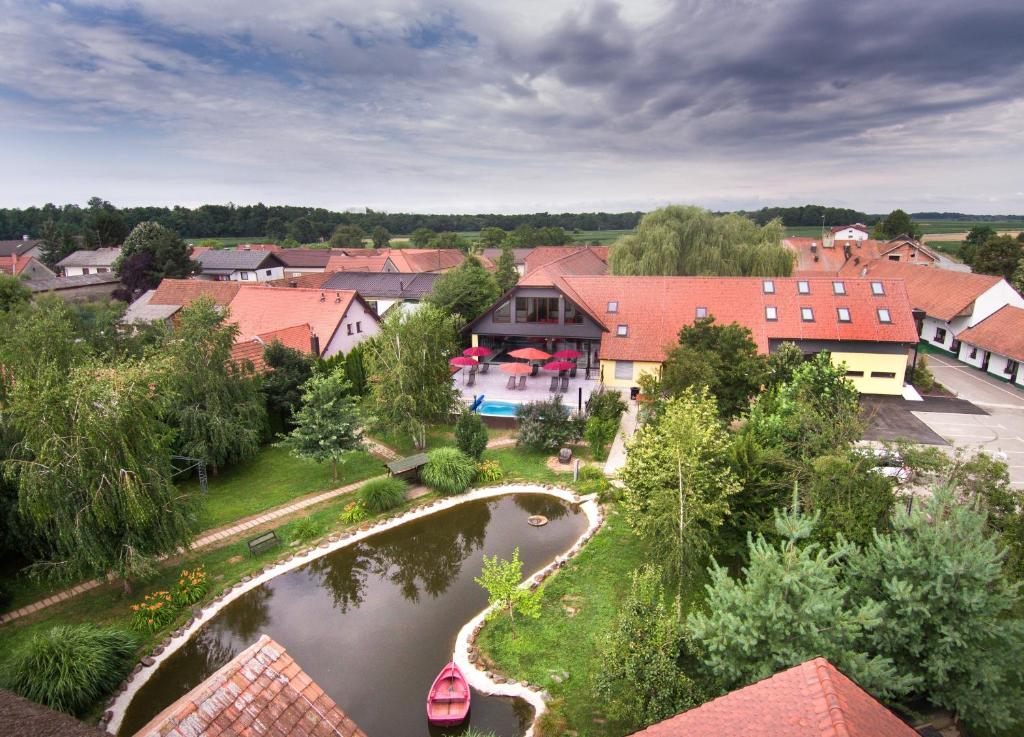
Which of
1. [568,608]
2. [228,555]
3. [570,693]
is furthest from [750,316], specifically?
[228,555]

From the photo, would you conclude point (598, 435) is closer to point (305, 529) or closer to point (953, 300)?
point (305, 529)

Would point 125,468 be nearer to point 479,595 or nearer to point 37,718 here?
point 37,718

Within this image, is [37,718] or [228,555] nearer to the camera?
[37,718]

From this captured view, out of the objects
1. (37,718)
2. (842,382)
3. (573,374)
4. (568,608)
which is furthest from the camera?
(573,374)

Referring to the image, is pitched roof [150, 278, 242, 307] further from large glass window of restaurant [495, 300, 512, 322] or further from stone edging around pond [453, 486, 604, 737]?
stone edging around pond [453, 486, 604, 737]

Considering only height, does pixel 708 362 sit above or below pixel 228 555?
above

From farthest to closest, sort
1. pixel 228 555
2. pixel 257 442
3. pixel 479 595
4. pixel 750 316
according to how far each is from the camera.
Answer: pixel 750 316 < pixel 257 442 < pixel 228 555 < pixel 479 595
